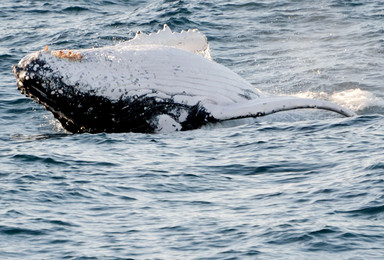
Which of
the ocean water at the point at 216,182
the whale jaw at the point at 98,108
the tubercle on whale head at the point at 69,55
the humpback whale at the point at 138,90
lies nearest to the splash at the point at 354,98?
the ocean water at the point at 216,182

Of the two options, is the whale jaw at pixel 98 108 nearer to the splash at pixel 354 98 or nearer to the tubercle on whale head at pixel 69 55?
the tubercle on whale head at pixel 69 55

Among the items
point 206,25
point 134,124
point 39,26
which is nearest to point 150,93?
point 134,124

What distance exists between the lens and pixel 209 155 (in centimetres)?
1648

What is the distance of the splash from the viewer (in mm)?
20094

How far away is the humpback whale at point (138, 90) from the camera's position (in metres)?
Answer: 17.2

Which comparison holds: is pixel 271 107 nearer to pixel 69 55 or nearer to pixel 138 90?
pixel 138 90

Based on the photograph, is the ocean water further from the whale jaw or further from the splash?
the whale jaw

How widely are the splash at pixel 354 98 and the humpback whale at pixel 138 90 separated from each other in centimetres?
185

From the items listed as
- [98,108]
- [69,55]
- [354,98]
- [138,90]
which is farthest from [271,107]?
[69,55]

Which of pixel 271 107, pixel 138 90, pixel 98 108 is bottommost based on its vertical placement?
pixel 271 107

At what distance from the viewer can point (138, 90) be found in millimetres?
17641

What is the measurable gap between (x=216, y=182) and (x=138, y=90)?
3.63 meters

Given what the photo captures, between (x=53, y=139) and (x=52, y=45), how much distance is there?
13.8 meters

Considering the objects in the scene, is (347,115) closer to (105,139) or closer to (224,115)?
(224,115)
